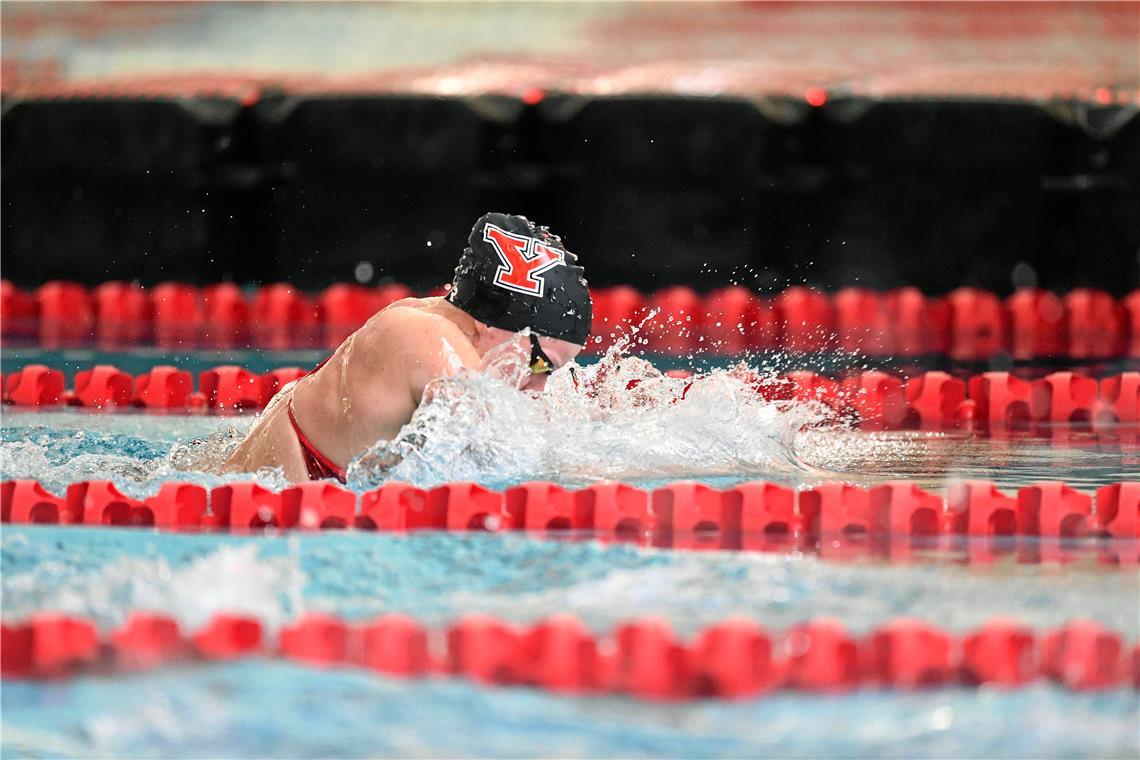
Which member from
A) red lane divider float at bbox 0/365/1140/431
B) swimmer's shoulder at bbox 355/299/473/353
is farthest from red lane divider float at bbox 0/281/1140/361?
swimmer's shoulder at bbox 355/299/473/353

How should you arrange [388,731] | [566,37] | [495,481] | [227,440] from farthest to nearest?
[566,37] → [227,440] → [495,481] → [388,731]

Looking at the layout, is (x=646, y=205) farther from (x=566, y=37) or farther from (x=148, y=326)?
(x=148, y=326)

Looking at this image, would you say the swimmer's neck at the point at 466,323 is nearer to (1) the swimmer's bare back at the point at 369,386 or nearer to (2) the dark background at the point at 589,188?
(1) the swimmer's bare back at the point at 369,386

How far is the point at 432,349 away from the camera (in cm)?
339

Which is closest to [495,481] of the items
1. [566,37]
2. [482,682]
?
[482,682]

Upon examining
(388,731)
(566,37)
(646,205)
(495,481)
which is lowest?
(388,731)

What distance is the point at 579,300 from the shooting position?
11.8 feet

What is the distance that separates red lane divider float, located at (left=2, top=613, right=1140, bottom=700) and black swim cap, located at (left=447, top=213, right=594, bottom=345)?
122 centimetres

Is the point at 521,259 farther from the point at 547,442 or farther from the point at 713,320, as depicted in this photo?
the point at 713,320

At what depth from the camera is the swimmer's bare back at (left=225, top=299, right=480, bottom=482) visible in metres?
3.39

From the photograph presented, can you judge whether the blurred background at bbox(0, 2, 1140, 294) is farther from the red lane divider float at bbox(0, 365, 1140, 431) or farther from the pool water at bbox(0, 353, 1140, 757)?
the pool water at bbox(0, 353, 1140, 757)

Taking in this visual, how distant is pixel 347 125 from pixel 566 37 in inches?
53.7

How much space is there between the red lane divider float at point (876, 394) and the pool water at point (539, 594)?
2.59ft

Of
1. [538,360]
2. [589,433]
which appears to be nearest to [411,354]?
[538,360]
